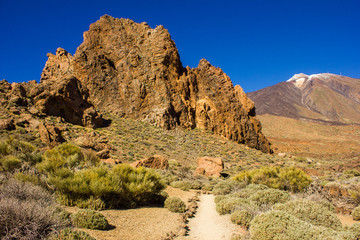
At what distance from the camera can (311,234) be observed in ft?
14.5

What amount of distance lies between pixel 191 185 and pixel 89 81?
1082 inches

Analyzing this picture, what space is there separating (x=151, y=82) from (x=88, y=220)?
31.9 metres

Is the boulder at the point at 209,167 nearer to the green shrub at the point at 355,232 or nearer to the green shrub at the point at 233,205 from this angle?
the green shrub at the point at 233,205

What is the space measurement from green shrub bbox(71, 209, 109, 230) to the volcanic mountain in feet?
405

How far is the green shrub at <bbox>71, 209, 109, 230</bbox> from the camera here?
4.65m

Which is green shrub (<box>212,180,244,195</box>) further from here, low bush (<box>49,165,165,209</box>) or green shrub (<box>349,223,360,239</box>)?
green shrub (<box>349,223,360,239</box>)

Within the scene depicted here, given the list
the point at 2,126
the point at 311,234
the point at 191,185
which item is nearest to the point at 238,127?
the point at 191,185

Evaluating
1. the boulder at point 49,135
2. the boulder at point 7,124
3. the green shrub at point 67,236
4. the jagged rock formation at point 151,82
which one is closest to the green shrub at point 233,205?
the green shrub at point 67,236

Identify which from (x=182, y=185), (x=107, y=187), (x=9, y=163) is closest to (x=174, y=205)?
(x=107, y=187)

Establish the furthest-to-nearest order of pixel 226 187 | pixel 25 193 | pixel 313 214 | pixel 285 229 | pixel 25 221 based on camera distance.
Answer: pixel 226 187, pixel 313 214, pixel 25 193, pixel 285 229, pixel 25 221

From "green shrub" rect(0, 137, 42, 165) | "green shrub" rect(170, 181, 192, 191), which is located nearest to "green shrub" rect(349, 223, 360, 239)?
→ "green shrub" rect(170, 181, 192, 191)

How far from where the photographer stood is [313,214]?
19.4 feet

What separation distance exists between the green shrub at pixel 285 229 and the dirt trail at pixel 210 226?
42.5 inches

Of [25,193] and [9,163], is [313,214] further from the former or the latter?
[9,163]
